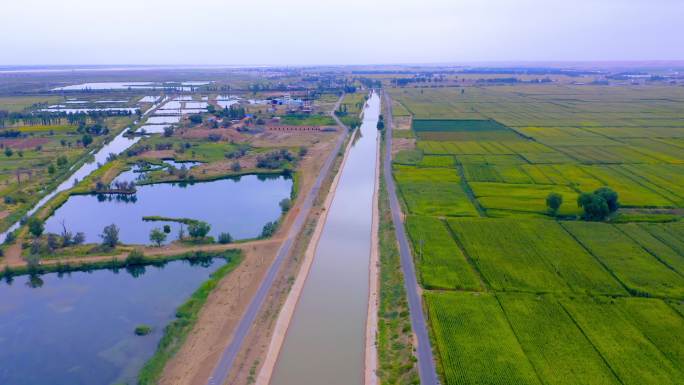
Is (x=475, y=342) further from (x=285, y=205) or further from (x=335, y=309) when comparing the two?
(x=285, y=205)

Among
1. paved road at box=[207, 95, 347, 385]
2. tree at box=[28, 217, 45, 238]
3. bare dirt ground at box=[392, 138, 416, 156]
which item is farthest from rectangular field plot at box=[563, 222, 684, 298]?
tree at box=[28, 217, 45, 238]

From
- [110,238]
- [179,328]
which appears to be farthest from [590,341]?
[110,238]

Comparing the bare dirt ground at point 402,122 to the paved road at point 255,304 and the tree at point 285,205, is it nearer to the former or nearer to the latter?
the paved road at point 255,304

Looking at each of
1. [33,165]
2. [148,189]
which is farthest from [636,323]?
[33,165]

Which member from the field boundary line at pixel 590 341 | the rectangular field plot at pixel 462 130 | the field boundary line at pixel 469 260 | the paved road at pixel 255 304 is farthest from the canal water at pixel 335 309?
the rectangular field plot at pixel 462 130

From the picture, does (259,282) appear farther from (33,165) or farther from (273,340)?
(33,165)
